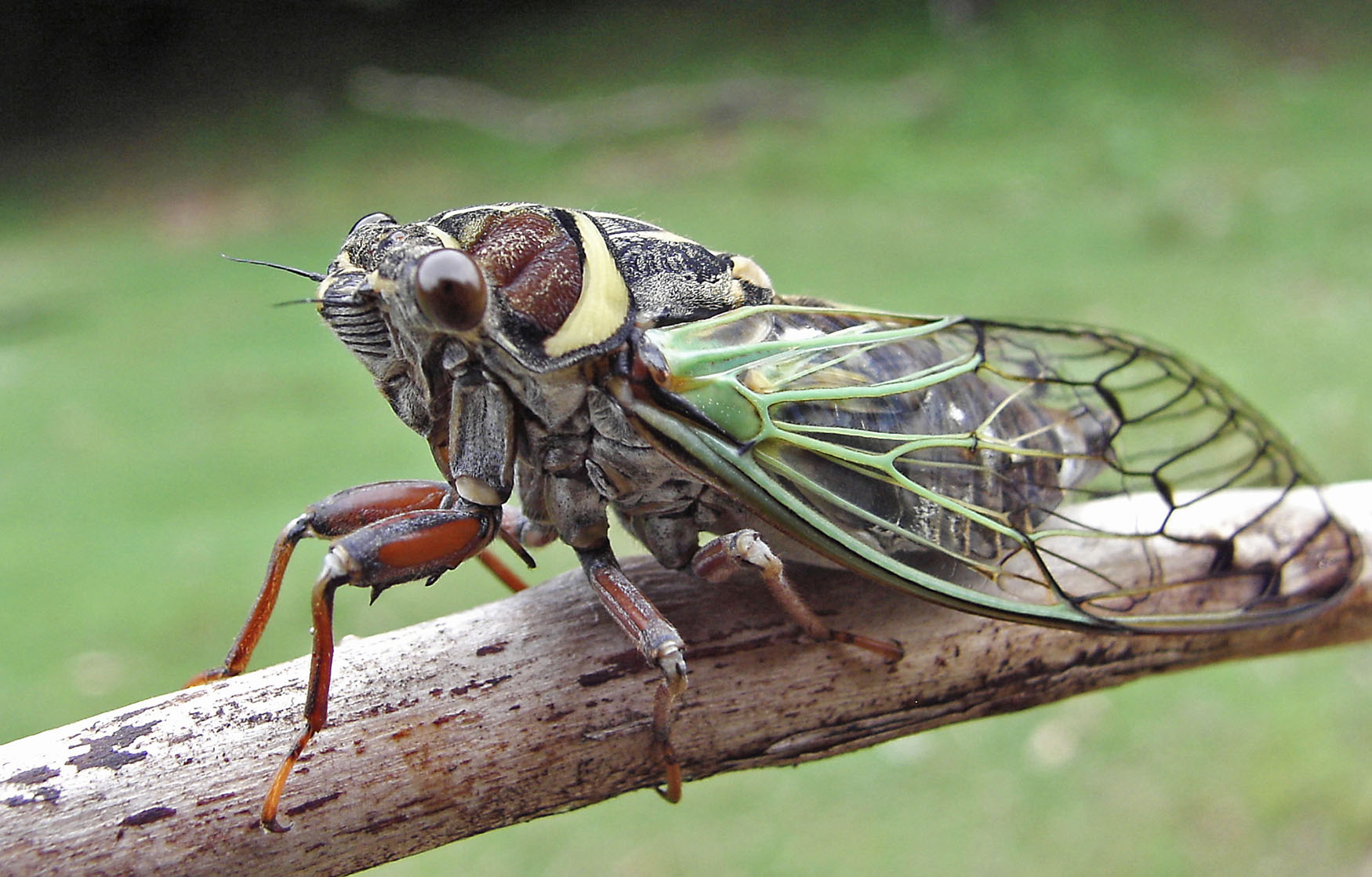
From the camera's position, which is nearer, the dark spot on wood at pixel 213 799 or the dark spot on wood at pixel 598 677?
the dark spot on wood at pixel 213 799

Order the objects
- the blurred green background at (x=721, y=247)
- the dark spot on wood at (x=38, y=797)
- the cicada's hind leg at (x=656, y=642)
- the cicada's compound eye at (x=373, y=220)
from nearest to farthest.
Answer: the dark spot on wood at (x=38, y=797) < the cicada's hind leg at (x=656, y=642) < the cicada's compound eye at (x=373, y=220) < the blurred green background at (x=721, y=247)

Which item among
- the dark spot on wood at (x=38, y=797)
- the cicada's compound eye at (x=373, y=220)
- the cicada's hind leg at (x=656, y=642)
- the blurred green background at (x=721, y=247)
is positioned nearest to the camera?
the dark spot on wood at (x=38, y=797)

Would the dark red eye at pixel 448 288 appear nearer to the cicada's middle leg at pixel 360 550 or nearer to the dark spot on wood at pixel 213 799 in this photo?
the cicada's middle leg at pixel 360 550

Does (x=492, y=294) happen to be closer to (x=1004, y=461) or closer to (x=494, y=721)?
(x=494, y=721)

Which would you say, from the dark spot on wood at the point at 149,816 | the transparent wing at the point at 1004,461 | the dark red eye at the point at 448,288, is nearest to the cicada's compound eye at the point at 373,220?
the dark red eye at the point at 448,288

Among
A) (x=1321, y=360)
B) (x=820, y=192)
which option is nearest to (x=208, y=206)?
(x=820, y=192)

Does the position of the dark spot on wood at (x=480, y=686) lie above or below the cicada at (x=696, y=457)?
below

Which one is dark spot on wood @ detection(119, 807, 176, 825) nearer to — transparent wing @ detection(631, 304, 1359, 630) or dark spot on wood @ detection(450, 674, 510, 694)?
dark spot on wood @ detection(450, 674, 510, 694)

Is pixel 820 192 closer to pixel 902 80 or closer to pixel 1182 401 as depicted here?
pixel 902 80
